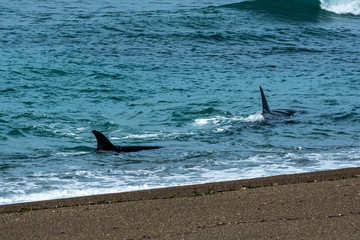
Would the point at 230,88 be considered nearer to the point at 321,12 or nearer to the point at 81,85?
the point at 81,85

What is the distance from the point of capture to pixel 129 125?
1191 centimetres

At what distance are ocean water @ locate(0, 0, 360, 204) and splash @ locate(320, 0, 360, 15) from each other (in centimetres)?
232

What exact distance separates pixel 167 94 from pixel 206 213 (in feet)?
30.7

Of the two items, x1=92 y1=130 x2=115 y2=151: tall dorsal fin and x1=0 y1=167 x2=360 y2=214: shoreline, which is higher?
x1=0 y1=167 x2=360 y2=214: shoreline

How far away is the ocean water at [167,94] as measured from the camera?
8234 millimetres

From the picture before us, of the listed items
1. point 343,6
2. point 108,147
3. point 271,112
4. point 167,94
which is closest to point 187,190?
point 108,147

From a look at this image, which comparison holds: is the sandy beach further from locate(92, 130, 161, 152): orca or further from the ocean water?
locate(92, 130, 161, 152): orca

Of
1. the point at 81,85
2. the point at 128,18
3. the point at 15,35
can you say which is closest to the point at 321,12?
the point at 128,18

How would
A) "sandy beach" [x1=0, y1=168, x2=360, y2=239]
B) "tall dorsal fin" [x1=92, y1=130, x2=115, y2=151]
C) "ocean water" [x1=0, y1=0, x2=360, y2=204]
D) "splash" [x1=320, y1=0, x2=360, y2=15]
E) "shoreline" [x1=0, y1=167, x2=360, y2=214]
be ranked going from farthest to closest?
"splash" [x1=320, y1=0, x2=360, y2=15] → "tall dorsal fin" [x1=92, y1=130, x2=115, y2=151] → "ocean water" [x1=0, y1=0, x2=360, y2=204] → "shoreline" [x1=0, y1=167, x2=360, y2=214] → "sandy beach" [x1=0, y1=168, x2=360, y2=239]

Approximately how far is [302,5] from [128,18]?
11776 millimetres

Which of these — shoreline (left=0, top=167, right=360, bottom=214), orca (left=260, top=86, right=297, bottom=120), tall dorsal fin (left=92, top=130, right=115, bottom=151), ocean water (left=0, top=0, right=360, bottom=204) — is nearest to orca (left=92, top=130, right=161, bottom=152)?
tall dorsal fin (left=92, top=130, right=115, bottom=151)

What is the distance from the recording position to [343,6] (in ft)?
104

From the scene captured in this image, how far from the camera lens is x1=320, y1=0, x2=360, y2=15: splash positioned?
103ft

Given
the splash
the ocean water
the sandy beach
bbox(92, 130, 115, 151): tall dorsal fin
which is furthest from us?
the splash
